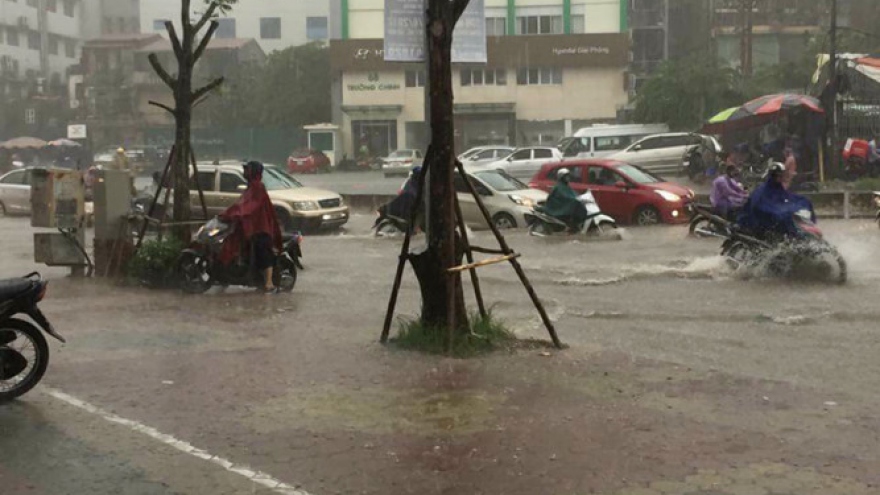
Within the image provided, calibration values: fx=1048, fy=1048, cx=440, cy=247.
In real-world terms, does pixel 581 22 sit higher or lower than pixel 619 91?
higher

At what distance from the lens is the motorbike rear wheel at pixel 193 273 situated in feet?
42.2

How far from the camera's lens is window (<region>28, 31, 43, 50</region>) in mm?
86556

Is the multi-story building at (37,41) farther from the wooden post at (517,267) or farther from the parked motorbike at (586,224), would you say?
the wooden post at (517,267)

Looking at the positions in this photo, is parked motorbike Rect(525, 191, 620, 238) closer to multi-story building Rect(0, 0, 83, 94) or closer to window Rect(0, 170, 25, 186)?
window Rect(0, 170, 25, 186)

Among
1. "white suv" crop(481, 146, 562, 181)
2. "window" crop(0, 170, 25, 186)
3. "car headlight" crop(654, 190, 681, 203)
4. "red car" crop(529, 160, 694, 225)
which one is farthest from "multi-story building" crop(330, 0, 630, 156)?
"car headlight" crop(654, 190, 681, 203)

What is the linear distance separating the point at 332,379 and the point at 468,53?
7.81 m

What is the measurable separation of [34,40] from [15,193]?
209ft

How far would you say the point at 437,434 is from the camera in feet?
20.7

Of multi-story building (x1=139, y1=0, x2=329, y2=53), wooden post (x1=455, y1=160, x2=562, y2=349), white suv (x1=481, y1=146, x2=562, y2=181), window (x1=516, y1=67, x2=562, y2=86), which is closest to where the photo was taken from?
wooden post (x1=455, y1=160, x2=562, y2=349)

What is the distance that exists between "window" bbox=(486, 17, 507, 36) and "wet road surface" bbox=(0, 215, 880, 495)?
50375 millimetres

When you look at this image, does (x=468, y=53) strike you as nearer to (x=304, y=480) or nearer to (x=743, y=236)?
(x=743, y=236)

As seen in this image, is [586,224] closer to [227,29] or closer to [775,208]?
[775,208]

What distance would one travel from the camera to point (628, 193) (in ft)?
71.9

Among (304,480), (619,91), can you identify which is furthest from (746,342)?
(619,91)
